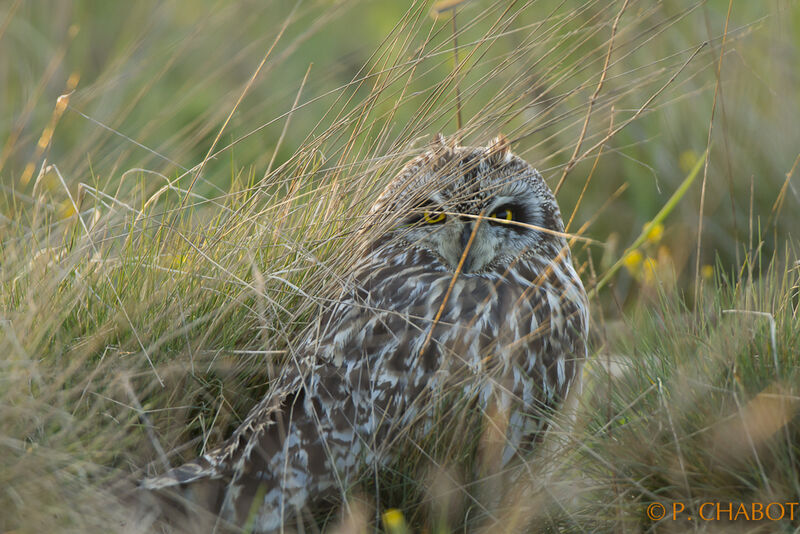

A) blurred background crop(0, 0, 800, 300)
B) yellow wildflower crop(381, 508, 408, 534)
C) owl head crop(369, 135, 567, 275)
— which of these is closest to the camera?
yellow wildflower crop(381, 508, 408, 534)

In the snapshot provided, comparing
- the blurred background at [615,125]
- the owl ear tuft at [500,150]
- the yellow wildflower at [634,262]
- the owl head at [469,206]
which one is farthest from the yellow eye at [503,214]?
the yellow wildflower at [634,262]

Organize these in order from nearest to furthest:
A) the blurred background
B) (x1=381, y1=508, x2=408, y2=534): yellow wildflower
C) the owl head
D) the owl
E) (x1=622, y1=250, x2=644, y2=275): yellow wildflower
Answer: (x1=381, y1=508, x2=408, y2=534): yellow wildflower, the owl, the owl head, the blurred background, (x1=622, y1=250, x2=644, y2=275): yellow wildflower

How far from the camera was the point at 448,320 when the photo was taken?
92.2 inches

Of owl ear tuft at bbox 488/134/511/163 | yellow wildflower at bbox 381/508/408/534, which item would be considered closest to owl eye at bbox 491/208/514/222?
owl ear tuft at bbox 488/134/511/163

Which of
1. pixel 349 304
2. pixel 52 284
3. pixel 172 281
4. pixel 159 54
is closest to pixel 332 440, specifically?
pixel 349 304

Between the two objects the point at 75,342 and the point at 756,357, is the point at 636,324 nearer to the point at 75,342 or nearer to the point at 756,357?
the point at 756,357

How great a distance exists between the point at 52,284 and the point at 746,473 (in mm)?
1651

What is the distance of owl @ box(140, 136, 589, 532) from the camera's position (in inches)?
85.4

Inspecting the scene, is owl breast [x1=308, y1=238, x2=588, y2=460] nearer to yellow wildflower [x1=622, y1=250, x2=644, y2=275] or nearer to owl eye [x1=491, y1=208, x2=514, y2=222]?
owl eye [x1=491, y1=208, x2=514, y2=222]

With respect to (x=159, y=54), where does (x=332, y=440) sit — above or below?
below

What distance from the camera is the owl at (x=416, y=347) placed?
7.12 ft

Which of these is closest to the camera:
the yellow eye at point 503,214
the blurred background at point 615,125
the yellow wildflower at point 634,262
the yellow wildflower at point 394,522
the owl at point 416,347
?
the yellow wildflower at point 394,522

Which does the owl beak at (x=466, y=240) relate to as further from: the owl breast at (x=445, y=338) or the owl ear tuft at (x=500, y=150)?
the owl ear tuft at (x=500, y=150)

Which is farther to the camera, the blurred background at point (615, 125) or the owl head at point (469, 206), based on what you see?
the blurred background at point (615, 125)
